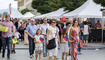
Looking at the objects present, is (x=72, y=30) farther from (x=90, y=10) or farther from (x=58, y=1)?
(x=58, y=1)

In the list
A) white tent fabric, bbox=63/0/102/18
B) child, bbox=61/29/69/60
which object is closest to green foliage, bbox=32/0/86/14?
white tent fabric, bbox=63/0/102/18

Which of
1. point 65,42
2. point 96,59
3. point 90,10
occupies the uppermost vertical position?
point 90,10

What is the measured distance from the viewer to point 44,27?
12312mm

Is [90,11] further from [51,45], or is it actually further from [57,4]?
[57,4]

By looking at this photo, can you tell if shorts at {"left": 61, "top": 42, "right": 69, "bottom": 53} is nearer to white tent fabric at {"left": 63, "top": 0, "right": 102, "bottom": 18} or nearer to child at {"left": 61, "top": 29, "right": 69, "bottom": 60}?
child at {"left": 61, "top": 29, "right": 69, "bottom": 60}

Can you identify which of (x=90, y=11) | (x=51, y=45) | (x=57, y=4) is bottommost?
(x=51, y=45)

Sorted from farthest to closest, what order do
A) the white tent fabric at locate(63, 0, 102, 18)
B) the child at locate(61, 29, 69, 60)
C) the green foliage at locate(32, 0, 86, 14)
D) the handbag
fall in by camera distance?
the green foliage at locate(32, 0, 86, 14) < the white tent fabric at locate(63, 0, 102, 18) < the child at locate(61, 29, 69, 60) < the handbag

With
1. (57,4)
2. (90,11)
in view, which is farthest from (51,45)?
(57,4)

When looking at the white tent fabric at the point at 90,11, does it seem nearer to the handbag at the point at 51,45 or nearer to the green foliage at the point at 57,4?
the handbag at the point at 51,45

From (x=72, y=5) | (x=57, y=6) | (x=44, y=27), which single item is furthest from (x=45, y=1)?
(x=44, y=27)

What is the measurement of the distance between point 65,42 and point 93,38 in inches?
474

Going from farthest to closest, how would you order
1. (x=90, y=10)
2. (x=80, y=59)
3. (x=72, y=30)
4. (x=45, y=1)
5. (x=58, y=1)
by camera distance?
(x=45, y=1), (x=58, y=1), (x=90, y=10), (x=80, y=59), (x=72, y=30)

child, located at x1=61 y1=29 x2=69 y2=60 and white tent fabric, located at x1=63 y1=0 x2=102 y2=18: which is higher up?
white tent fabric, located at x1=63 y1=0 x2=102 y2=18

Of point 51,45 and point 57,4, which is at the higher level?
point 57,4
